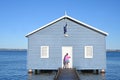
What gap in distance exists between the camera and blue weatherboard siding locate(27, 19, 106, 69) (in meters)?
35.9

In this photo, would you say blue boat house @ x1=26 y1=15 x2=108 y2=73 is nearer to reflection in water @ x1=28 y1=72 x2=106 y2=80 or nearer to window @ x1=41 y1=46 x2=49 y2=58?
window @ x1=41 y1=46 x2=49 y2=58

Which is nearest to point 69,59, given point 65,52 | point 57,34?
point 65,52

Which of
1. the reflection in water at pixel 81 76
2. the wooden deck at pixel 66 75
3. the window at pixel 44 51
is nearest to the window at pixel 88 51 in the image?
the reflection in water at pixel 81 76

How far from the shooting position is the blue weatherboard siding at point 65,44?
35875mm

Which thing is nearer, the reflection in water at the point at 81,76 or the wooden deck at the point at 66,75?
the wooden deck at the point at 66,75

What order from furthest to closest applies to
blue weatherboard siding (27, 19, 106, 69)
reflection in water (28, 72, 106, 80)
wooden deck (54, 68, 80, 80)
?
blue weatherboard siding (27, 19, 106, 69) < reflection in water (28, 72, 106, 80) < wooden deck (54, 68, 80, 80)

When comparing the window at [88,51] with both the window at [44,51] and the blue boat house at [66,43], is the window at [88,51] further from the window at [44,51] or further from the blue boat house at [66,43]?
the window at [44,51]

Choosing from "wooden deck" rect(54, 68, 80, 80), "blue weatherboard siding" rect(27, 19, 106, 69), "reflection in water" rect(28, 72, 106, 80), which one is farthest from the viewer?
"blue weatherboard siding" rect(27, 19, 106, 69)

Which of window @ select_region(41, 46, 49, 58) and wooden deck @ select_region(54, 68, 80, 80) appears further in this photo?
window @ select_region(41, 46, 49, 58)

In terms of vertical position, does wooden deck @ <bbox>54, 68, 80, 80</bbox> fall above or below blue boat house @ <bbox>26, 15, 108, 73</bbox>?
below

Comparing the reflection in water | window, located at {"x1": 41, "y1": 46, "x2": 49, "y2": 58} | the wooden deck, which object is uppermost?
window, located at {"x1": 41, "y1": 46, "x2": 49, "y2": 58}

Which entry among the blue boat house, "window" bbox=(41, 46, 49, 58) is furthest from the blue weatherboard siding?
"window" bbox=(41, 46, 49, 58)

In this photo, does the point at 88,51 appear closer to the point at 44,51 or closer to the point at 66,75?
the point at 44,51

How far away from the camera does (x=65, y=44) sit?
35812mm
